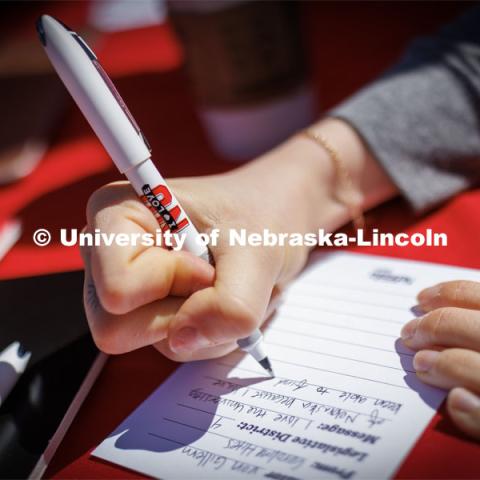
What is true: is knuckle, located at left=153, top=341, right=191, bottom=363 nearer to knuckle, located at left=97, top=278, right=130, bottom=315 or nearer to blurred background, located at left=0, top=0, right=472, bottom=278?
knuckle, located at left=97, top=278, right=130, bottom=315

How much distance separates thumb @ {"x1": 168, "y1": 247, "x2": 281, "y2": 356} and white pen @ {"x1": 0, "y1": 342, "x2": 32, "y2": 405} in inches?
4.6

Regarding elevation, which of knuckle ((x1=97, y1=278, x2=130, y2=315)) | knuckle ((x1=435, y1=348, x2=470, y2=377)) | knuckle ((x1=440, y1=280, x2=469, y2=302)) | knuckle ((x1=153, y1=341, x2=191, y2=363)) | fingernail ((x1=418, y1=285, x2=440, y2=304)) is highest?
knuckle ((x1=97, y1=278, x2=130, y2=315))

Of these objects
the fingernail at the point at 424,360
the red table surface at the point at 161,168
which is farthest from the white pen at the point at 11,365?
the fingernail at the point at 424,360

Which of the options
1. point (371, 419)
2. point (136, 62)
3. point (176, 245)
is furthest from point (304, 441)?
point (136, 62)

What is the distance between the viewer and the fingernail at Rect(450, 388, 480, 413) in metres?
0.34

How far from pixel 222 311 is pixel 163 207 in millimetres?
78

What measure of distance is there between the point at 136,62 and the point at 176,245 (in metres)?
0.70

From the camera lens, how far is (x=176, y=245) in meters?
0.39

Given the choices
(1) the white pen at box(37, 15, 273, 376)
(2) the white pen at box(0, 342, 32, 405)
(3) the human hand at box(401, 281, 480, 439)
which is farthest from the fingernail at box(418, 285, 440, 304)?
(2) the white pen at box(0, 342, 32, 405)

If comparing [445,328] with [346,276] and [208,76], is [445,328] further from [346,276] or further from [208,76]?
[208,76]

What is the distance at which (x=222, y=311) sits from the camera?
1.17 ft
